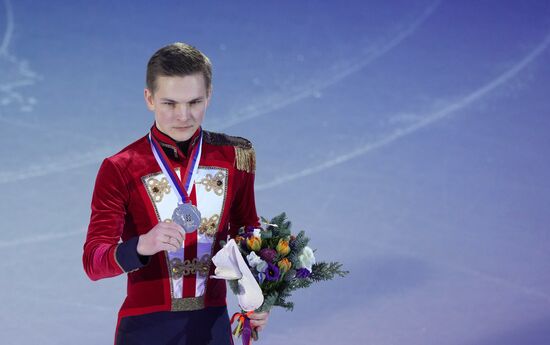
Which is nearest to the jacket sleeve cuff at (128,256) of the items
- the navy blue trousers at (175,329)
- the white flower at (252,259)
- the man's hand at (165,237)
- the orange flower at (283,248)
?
the man's hand at (165,237)

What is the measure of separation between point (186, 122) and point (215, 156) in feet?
0.72

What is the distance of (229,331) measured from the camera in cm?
296

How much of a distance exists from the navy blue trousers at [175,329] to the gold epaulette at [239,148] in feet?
1.64

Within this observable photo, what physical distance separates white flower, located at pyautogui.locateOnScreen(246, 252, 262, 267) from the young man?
15 cm

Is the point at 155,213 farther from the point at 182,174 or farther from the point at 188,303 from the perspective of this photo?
the point at 188,303

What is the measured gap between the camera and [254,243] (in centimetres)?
290

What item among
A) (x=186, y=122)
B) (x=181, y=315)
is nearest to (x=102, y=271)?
(x=181, y=315)

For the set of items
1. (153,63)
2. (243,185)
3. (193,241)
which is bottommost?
(193,241)

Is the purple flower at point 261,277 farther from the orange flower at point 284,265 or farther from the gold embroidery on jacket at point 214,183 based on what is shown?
the gold embroidery on jacket at point 214,183

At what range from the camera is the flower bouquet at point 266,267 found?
9.18 feet

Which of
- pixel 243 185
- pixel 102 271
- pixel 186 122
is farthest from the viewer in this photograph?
pixel 243 185

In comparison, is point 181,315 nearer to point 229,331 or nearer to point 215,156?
point 229,331

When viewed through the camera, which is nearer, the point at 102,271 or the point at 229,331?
the point at 102,271

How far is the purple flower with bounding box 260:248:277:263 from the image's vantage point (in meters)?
2.87
